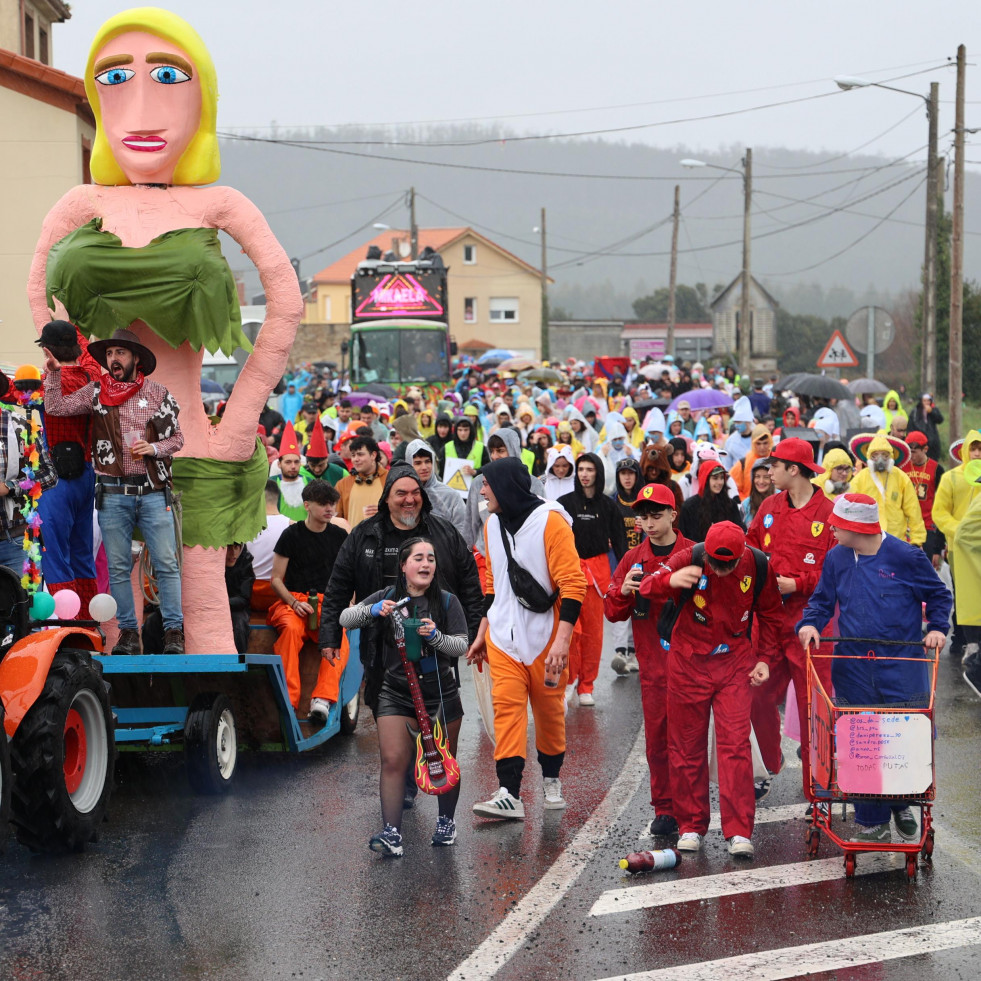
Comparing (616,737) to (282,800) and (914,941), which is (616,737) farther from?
(914,941)

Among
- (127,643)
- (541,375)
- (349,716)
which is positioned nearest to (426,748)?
(127,643)

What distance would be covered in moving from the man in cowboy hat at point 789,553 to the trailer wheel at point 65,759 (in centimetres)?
332

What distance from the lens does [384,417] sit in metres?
22.6

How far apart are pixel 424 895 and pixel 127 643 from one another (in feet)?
8.53

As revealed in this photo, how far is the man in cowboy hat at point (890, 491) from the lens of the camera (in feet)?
37.9

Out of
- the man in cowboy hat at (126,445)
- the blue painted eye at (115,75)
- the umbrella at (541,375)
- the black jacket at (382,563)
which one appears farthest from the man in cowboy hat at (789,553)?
the umbrella at (541,375)

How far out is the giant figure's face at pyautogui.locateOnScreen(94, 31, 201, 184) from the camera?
8094mm

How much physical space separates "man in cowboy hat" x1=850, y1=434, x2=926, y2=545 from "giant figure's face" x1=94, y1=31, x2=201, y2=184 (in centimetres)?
607

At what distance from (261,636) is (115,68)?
342 centimetres

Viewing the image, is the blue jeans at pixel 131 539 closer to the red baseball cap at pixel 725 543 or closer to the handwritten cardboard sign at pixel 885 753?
the red baseball cap at pixel 725 543

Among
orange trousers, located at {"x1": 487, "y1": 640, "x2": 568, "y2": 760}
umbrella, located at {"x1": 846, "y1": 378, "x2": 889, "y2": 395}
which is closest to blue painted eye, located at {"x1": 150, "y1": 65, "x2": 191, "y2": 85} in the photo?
orange trousers, located at {"x1": 487, "y1": 640, "x2": 568, "y2": 760}

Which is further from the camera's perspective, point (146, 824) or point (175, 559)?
point (175, 559)

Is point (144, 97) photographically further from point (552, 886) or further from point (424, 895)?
point (552, 886)

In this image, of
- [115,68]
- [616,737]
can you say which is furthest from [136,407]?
[616,737]
